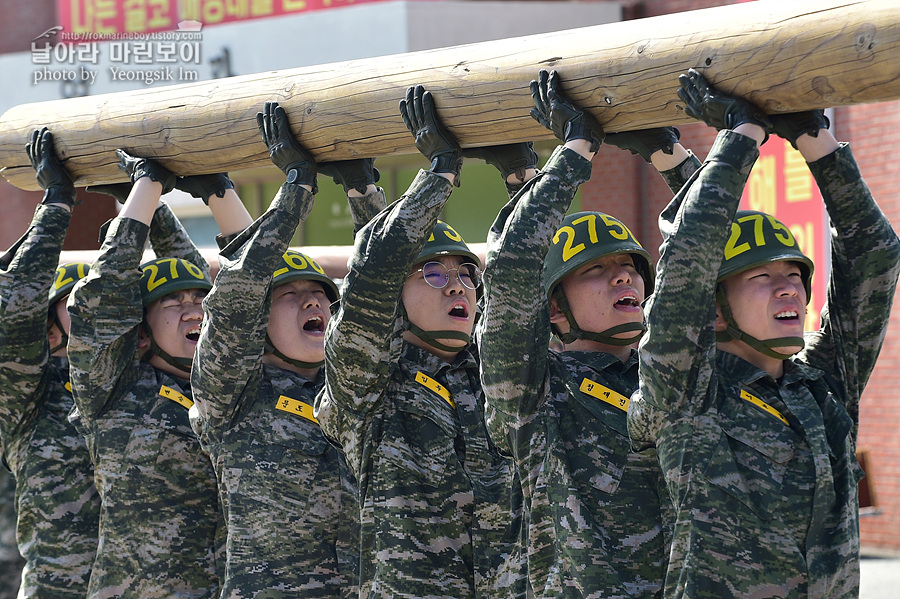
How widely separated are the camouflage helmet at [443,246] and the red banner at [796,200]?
5758 mm

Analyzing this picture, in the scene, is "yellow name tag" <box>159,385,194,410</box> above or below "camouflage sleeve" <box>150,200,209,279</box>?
below

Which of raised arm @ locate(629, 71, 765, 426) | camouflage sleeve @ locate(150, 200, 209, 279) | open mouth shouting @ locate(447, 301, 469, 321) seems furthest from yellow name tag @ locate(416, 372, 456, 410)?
camouflage sleeve @ locate(150, 200, 209, 279)

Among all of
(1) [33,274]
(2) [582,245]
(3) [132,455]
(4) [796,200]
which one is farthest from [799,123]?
(4) [796,200]

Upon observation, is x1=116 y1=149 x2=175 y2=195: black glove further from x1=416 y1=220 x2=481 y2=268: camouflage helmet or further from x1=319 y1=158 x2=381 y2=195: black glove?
x1=416 y1=220 x2=481 y2=268: camouflage helmet

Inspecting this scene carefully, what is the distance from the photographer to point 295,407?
458cm

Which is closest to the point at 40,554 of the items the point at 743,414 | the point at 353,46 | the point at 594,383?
the point at 594,383

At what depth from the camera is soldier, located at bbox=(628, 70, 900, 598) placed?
3242 mm

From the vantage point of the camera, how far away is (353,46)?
10.9m

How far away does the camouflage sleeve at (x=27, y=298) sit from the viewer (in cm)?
511

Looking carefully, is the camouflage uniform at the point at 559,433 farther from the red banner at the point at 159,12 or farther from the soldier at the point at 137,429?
the red banner at the point at 159,12

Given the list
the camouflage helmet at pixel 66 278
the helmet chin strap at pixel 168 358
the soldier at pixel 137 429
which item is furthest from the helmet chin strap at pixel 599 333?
the camouflage helmet at pixel 66 278

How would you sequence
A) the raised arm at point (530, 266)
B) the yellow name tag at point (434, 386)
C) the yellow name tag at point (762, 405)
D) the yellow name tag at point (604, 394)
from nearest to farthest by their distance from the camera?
the yellow name tag at point (762, 405) → the raised arm at point (530, 266) → the yellow name tag at point (604, 394) → the yellow name tag at point (434, 386)

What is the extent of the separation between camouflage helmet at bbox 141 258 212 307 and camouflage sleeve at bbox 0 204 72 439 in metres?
0.40

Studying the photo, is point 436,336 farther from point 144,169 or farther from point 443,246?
point 144,169
